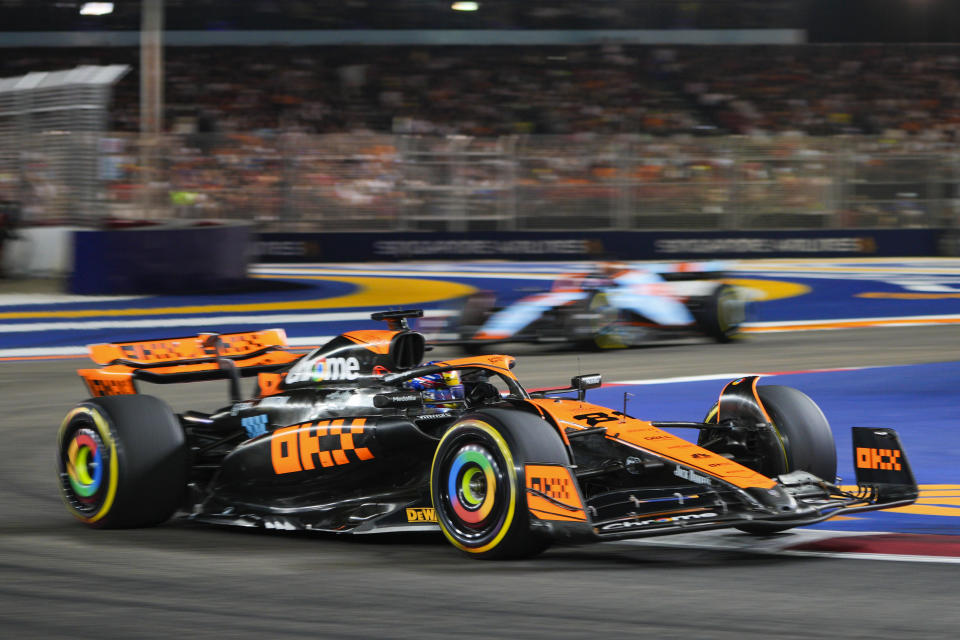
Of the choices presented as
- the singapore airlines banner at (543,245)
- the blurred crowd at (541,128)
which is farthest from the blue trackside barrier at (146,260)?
the singapore airlines banner at (543,245)

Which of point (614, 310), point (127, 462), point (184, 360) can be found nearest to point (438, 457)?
point (127, 462)

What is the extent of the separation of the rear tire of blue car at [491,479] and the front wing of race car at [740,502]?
0.10 meters

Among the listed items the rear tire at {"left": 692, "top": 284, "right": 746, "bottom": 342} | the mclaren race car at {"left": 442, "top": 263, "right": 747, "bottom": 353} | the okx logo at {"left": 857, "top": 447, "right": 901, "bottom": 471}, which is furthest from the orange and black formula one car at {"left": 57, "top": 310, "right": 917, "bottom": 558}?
the rear tire at {"left": 692, "top": 284, "right": 746, "bottom": 342}

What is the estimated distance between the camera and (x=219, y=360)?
7.30 metres

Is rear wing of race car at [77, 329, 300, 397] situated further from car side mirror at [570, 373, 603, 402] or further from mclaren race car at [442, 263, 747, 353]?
mclaren race car at [442, 263, 747, 353]

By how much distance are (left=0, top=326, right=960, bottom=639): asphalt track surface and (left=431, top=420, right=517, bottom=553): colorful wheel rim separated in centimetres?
14

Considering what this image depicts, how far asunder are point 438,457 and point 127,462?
1.64m

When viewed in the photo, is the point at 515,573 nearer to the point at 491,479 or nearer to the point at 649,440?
the point at 491,479

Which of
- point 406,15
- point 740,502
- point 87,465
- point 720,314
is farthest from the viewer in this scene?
point 406,15

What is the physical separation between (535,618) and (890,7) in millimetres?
33316

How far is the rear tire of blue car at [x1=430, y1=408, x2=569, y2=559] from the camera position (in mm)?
5141

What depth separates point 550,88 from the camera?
107 feet

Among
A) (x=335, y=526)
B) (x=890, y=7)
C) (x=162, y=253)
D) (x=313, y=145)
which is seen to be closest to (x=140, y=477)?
(x=335, y=526)

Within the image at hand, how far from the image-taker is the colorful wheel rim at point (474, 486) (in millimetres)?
5172
